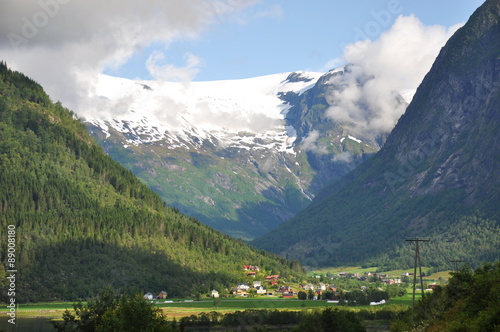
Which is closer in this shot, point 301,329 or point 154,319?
point 154,319

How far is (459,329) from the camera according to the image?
112m

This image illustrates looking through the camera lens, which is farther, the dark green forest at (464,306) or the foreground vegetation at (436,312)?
the foreground vegetation at (436,312)

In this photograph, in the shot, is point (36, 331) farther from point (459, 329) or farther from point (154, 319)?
point (459, 329)

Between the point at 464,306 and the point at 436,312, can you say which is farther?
the point at 436,312

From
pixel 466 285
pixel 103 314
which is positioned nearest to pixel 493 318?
pixel 466 285

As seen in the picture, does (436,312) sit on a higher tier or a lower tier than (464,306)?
lower

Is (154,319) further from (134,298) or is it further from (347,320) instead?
(347,320)

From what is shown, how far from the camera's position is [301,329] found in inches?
7195

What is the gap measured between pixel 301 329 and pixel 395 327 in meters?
22.4

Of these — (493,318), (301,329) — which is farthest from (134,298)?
(493,318)

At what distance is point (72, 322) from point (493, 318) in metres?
85.4

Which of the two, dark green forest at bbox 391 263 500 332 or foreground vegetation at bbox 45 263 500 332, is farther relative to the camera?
foreground vegetation at bbox 45 263 500 332

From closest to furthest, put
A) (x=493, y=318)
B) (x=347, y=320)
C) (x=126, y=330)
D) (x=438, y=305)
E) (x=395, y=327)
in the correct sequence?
(x=493, y=318)
(x=126, y=330)
(x=438, y=305)
(x=395, y=327)
(x=347, y=320)

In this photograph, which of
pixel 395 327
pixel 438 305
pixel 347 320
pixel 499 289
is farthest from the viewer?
pixel 347 320
